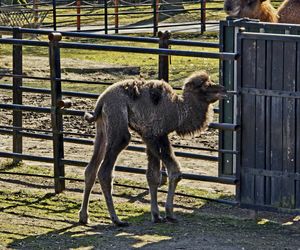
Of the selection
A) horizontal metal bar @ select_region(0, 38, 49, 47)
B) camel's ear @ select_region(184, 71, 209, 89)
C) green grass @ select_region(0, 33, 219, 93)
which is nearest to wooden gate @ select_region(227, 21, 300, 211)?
camel's ear @ select_region(184, 71, 209, 89)

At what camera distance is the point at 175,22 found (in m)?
30.3

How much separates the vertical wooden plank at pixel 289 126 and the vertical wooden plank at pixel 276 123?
4cm

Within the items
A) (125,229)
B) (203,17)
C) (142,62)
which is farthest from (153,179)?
(203,17)

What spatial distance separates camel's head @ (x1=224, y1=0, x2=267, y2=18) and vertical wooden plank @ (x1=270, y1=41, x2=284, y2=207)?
3.55m

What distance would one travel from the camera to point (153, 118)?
9.22m

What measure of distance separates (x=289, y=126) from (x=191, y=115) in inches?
33.3

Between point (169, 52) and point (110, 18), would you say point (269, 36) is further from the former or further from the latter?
point (110, 18)

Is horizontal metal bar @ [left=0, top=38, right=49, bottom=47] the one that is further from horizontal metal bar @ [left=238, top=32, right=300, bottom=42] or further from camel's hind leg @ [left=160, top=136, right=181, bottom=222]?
horizontal metal bar @ [left=238, top=32, right=300, bottom=42]

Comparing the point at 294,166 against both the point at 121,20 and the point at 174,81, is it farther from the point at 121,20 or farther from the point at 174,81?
the point at 121,20

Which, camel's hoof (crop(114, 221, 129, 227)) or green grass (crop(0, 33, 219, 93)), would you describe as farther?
green grass (crop(0, 33, 219, 93))

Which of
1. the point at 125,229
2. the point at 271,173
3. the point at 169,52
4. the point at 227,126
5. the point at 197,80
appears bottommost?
the point at 125,229

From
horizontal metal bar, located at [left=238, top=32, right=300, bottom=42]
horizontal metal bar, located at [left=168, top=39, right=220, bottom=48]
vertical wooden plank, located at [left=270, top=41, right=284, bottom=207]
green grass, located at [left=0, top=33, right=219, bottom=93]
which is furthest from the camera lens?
green grass, located at [left=0, top=33, right=219, bottom=93]

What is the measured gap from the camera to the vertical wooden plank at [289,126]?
898 cm

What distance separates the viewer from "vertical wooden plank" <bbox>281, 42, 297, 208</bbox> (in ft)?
29.5
